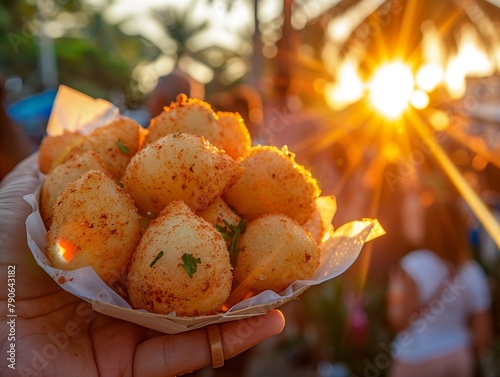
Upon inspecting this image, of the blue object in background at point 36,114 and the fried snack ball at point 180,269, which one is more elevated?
the blue object in background at point 36,114

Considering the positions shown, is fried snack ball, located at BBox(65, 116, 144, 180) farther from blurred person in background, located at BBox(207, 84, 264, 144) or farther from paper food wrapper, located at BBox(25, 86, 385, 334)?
blurred person in background, located at BBox(207, 84, 264, 144)

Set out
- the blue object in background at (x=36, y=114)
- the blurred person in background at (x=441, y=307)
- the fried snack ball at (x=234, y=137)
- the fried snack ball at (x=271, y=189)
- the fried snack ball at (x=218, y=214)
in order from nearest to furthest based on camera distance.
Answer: the fried snack ball at (x=218, y=214)
the fried snack ball at (x=271, y=189)
the fried snack ball at (x=234, y=137)
the blurred person in background at (x=441, y=307)
the blue object in background at (x=36, y=114)

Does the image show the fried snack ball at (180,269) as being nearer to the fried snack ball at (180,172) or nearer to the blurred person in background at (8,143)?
the fried snack ball at (180,172)

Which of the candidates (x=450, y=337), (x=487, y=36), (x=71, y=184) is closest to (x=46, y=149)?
(x=71, y=184)

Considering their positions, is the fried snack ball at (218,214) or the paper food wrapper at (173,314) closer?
the paper food wrapper at (173,314)

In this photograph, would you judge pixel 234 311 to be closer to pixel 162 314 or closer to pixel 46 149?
pixel 162 314

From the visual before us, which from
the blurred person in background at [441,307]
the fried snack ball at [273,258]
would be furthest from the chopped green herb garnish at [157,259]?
the blurred person in background at [441,307]
